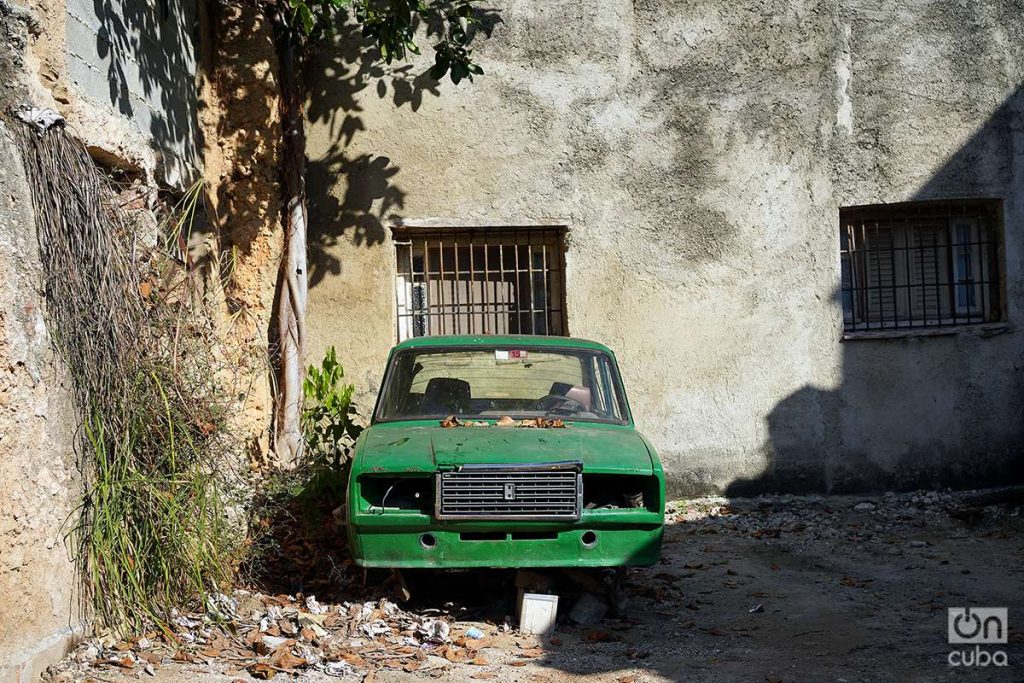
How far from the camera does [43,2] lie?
522cm

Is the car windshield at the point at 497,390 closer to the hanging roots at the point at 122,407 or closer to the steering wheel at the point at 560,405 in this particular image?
the steering wheel at the point at 560,405

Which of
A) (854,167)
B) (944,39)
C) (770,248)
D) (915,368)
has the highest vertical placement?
(944,39)

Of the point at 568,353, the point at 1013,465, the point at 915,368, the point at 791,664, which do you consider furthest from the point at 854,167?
the point at 791,664

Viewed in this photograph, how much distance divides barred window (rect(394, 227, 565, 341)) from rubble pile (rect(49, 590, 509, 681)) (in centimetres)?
358

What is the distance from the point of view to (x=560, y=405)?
622cm

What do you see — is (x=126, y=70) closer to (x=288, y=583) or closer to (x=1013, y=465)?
(x=288, y=583)

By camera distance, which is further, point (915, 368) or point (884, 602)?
point (915, 368)

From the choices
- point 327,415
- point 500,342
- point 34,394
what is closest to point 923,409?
point 500,342

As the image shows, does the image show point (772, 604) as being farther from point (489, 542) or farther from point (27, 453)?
point (27, 453)

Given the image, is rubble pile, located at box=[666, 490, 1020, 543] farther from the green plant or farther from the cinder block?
the cinder block

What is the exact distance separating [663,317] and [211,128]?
4018 mm

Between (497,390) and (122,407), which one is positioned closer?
(122,407)

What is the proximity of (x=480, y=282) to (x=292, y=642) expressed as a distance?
4.33 metres

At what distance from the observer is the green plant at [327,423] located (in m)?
7.05
